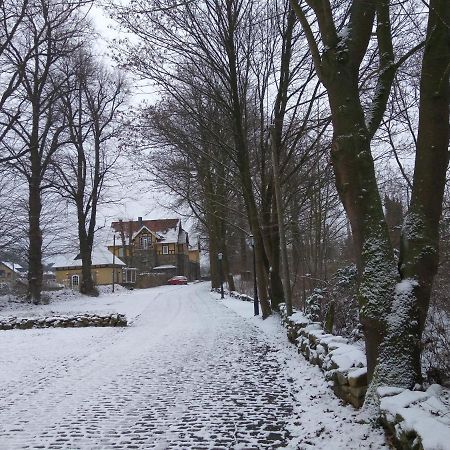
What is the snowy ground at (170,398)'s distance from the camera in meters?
5.19

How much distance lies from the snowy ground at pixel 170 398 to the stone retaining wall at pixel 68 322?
158 inches

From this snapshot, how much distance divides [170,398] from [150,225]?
259 feet

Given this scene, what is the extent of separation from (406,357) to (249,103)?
14.4 meters

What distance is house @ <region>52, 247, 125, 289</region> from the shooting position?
200 feet

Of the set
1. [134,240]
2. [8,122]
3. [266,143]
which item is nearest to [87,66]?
[8,122]

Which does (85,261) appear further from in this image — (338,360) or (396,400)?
(396,400)

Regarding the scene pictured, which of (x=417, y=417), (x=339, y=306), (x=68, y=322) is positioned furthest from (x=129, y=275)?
(x=417, y=417)

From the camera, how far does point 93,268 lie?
60781 mm

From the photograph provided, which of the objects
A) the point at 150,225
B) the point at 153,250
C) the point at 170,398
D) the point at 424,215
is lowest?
the point at 170,398

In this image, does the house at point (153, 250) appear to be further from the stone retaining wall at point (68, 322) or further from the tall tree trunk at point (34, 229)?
the stone retaining wall at point (68, 322)

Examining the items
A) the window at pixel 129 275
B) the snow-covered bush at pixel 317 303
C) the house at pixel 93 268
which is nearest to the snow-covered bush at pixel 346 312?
the snow-covered bush at pixel 317 303

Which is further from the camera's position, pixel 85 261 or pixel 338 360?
pixel 85 261

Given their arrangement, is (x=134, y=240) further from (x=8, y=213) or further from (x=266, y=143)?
(x=266, y=143)

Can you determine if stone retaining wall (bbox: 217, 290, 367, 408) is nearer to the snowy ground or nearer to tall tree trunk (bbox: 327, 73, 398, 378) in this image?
the snowy ground
